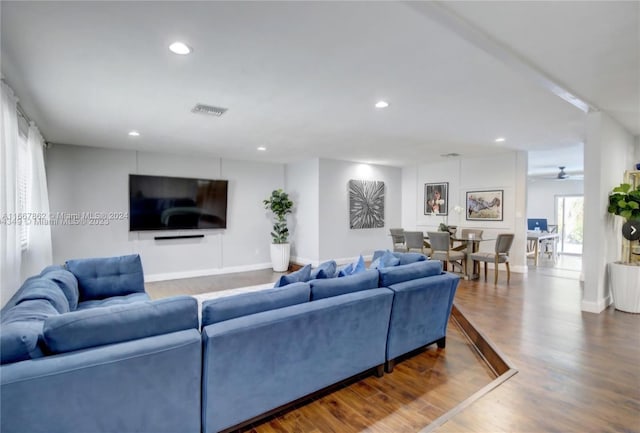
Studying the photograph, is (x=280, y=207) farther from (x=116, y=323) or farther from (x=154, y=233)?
(x=116, y=323)

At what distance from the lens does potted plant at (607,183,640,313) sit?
3980mm

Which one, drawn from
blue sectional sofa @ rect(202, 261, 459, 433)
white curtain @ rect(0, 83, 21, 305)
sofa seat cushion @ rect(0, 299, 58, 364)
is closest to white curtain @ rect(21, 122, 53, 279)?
white curtain @ rect(0, 83, 21, 305)

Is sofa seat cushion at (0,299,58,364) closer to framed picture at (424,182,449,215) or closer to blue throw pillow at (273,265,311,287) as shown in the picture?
blue throw pillow at (273,265,311,287)

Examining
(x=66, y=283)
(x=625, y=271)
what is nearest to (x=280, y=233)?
(x=66, y=283)

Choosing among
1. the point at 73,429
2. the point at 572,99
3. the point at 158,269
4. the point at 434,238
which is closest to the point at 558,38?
the point at 572,99

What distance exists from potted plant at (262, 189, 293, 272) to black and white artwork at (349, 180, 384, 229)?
151 centimetres

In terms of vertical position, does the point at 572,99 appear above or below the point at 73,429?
above

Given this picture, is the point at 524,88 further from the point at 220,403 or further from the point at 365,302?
the point at 220,403

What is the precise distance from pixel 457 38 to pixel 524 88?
4.47 feet

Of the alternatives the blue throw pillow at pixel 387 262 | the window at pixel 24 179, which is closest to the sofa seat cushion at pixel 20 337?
the blue throw pillow at pixel 387 262

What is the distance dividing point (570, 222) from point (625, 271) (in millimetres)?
8279

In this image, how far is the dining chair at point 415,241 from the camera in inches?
242

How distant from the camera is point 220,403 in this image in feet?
5.98

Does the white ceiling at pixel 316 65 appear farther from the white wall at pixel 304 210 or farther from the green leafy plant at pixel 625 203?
the white wall at pixel 304 210
